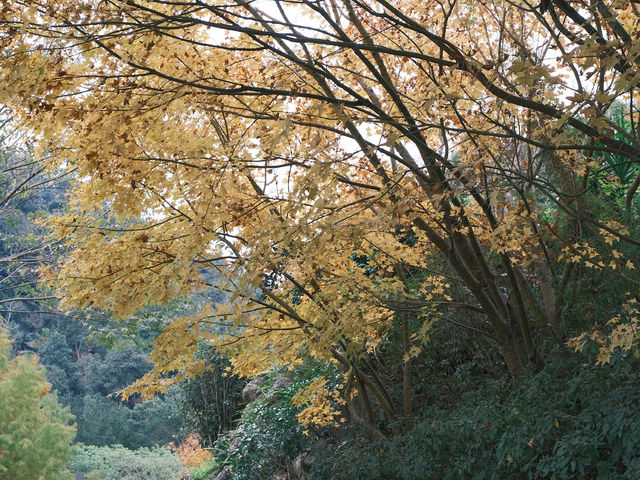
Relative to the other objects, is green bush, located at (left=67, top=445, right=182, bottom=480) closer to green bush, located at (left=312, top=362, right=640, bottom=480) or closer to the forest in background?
the forest in background

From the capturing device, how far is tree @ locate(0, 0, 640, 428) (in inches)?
109

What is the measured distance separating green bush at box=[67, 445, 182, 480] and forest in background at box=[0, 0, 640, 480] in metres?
11.8

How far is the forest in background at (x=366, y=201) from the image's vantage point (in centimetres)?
292

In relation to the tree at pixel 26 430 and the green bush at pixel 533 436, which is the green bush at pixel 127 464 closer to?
the tree at pixel 26 430

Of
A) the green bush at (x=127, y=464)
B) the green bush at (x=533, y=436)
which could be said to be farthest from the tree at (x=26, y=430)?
the green bush at (x=533, y=436)

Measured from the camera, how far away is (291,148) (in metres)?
4.69

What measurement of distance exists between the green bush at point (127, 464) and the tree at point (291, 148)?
13766 mm

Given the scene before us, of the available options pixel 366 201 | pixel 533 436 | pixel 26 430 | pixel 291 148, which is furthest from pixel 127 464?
pixel 533 436

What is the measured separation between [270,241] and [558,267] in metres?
3.78

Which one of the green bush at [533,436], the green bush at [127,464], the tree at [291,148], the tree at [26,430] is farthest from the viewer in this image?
the green bush at [127,464]

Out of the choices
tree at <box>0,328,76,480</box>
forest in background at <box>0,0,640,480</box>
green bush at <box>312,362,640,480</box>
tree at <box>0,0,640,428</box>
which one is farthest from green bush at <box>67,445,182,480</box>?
tree at <box>0,0,640,428</box>

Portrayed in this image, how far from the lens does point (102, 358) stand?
26969 mm

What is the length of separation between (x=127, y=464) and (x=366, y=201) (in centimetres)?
1767

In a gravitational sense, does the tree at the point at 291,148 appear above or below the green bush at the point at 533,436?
above
